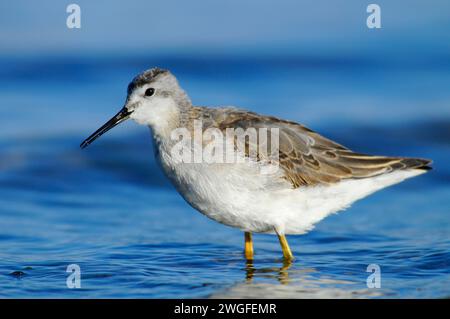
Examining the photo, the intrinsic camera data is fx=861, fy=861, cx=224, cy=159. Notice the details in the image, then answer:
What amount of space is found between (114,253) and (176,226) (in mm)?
2030

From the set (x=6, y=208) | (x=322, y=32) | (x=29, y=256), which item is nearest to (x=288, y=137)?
(x=29, y=256)

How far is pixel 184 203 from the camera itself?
15.0 meters

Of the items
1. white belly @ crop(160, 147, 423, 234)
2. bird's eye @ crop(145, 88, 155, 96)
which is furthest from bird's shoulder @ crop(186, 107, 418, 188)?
bird's eye @ crop(145, 88, 155, 96)

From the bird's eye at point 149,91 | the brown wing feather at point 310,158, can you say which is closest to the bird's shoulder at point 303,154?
the brown wing feather at point 310,158

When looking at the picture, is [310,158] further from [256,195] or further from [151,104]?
[151,104]

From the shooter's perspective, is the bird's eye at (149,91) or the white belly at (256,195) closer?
the white belly at (256,195)

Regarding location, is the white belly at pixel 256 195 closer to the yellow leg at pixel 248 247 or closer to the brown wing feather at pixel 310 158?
the brown wing feather at pixel 310 158

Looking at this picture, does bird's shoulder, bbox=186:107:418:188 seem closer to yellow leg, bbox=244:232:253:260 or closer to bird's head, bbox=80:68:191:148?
bird's head, bbox=80:68:191:148

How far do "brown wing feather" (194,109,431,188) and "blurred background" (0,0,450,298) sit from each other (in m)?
1.17

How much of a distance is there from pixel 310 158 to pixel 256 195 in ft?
3.42

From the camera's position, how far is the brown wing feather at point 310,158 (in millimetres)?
10719

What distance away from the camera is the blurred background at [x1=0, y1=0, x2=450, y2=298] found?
1055 centimetres

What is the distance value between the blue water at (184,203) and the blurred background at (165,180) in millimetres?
39

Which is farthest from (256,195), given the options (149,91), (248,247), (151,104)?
(149,91)
